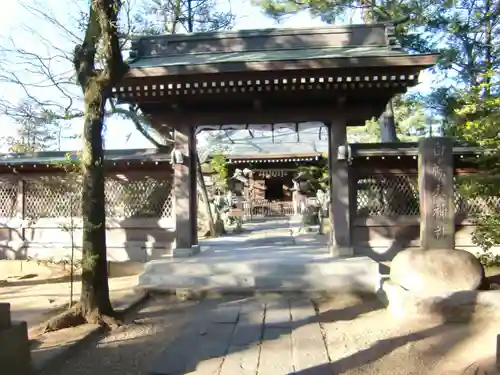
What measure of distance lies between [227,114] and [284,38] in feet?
6.94

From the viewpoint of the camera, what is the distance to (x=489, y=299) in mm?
5621

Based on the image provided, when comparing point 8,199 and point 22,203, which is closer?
point 22,203

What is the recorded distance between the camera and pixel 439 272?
593 centimetres

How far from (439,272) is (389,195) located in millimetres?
3572

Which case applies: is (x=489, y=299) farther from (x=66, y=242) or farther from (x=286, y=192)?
(x=286, y=192)

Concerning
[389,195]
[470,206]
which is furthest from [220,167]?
[470,206]

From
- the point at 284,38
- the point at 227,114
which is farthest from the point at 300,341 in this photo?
the point at 284,38

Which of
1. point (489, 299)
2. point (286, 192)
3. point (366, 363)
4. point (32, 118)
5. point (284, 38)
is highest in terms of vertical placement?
point (284, 38)

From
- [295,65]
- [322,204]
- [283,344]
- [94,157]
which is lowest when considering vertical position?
[283,344]

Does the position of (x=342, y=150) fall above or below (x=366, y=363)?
above

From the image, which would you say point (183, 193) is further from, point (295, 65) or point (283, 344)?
point (283, 344)

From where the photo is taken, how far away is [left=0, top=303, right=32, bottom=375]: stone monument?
376 centimetres

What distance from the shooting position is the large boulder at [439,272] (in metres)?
5.86

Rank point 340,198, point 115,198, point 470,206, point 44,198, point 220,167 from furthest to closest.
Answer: point 220,167, point 44,198, point 115,198, point 470,206, point 340,198
